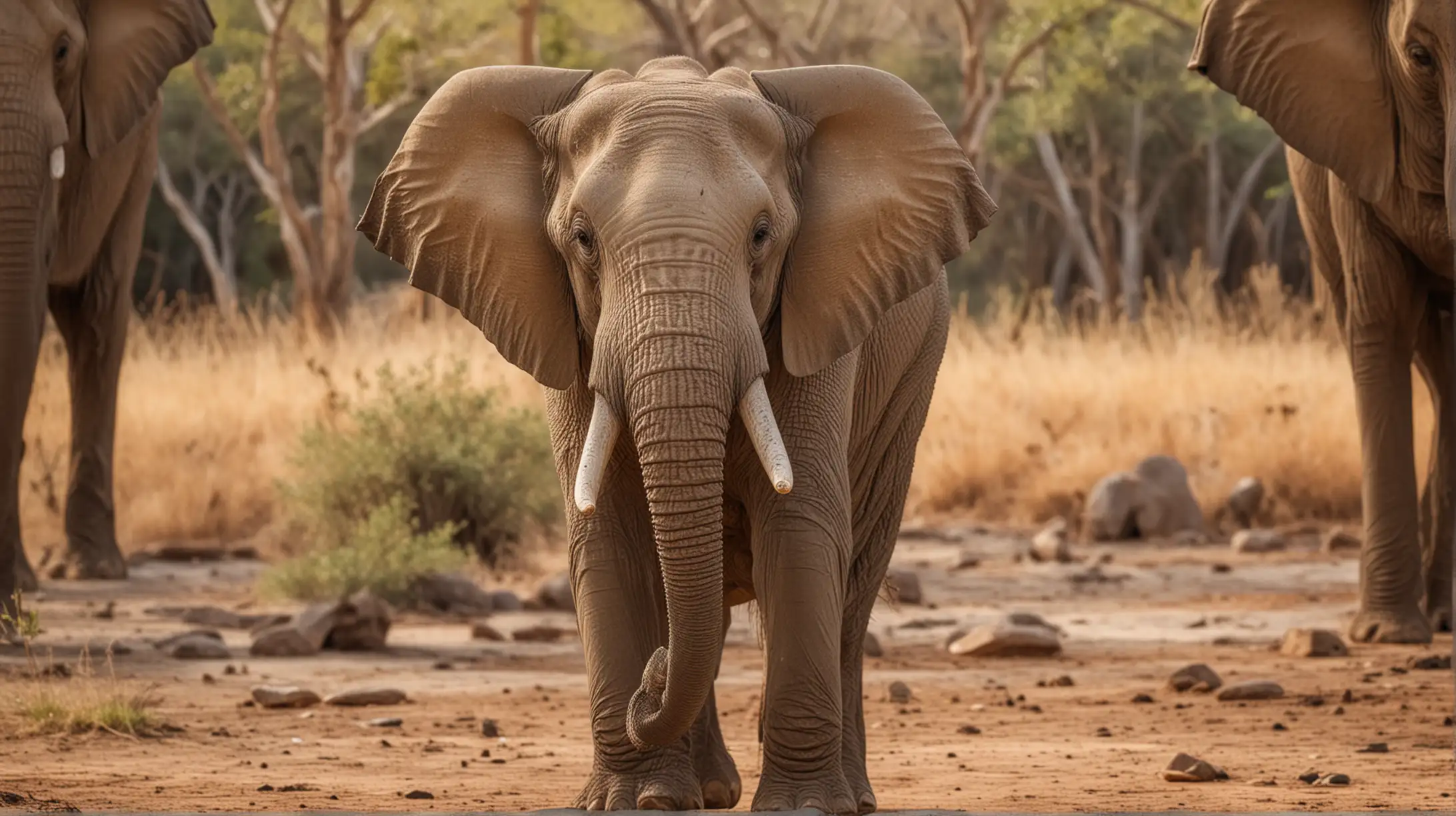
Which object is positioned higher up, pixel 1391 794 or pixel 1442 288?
pixel 1442 288

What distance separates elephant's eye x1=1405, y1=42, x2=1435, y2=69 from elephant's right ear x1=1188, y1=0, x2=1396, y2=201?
481mm

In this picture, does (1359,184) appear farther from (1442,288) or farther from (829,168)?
(829,168)

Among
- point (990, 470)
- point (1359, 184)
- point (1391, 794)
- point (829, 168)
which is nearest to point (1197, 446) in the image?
point (990, 470)

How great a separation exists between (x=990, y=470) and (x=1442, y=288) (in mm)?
6602

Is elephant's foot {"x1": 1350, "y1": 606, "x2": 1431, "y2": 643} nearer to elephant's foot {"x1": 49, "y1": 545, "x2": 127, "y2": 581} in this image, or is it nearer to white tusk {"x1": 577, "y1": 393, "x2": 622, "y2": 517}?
white tusk {"x1": 577, "y1": 393, "x2": 622, "y2": 517}

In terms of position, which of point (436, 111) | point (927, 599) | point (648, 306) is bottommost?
point (927, 599)

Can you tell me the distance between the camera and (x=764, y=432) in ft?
16.4

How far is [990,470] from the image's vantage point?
16141 mm

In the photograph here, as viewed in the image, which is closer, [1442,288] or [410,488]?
[1442,288]

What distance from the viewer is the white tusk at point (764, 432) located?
16.3 feet

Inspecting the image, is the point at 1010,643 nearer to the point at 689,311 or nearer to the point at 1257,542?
the point at 1257,542

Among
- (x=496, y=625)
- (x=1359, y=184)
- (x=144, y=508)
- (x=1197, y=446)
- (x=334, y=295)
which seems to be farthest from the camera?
(x=334, y=295)

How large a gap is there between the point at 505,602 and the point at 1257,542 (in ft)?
15.8

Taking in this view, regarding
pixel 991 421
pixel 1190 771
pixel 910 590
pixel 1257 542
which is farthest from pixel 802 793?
pixel 991 421
